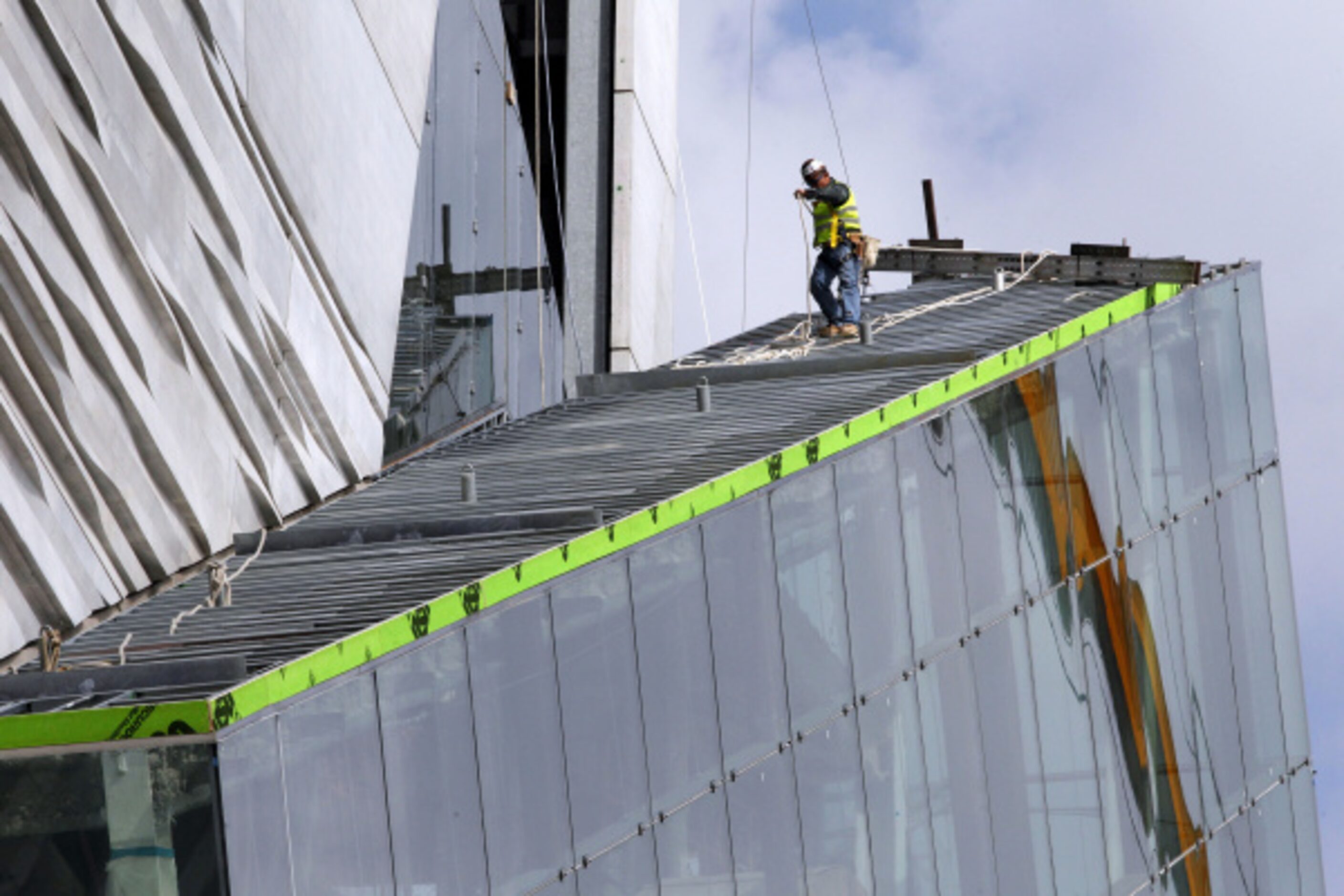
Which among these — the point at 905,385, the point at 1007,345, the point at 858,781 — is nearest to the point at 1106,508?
A: the point at 1007,345

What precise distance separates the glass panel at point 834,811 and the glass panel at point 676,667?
53.0 inches

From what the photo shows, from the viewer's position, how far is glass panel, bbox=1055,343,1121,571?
21.8 meters

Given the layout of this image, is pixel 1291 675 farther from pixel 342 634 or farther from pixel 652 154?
pixel 342 634

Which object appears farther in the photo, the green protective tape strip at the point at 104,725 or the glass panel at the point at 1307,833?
the glass panel at the point at 1307,833

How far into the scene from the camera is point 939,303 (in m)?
25.6

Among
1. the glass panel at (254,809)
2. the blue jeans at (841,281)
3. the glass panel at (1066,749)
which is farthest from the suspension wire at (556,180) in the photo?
the glass panel at (254,809)

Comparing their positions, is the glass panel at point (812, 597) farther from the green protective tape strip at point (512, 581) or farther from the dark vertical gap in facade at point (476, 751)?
the dark vertical gap in facade at point (476, 751)

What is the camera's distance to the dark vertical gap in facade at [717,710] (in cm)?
1560

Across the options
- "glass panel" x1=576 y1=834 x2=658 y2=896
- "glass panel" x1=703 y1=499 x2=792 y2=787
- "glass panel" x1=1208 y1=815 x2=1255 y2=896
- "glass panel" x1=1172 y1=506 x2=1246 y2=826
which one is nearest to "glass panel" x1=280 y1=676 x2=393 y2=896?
"glass panel" x1=576 y1=834 x2=658 y2=896

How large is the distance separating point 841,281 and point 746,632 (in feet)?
30.0

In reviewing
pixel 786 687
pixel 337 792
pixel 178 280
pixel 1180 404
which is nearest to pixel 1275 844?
pixel 1180 404

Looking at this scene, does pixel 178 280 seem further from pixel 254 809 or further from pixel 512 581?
pixel 254 809

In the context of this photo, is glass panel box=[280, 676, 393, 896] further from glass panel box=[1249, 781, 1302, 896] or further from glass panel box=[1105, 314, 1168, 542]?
glass panel box=[1249, 781, 1302, 896]

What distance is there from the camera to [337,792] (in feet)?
38.5
